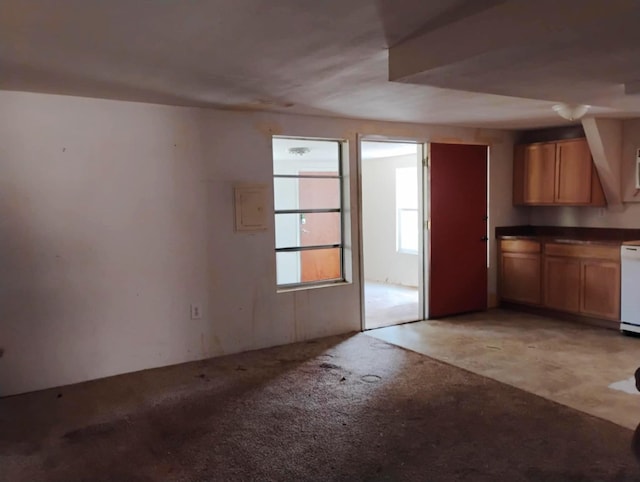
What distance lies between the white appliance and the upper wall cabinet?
0.83 m

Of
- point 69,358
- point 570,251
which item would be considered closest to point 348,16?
point 69,358

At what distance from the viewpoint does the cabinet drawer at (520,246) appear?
5.75 metres

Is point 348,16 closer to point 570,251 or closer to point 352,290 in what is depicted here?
point 352,290

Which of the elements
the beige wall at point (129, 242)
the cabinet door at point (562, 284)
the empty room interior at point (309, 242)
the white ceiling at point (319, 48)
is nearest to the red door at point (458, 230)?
the empty room interior at point (309, 242)

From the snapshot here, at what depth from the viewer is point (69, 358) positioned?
3.76m

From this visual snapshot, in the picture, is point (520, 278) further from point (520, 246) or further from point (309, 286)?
point (309, 286)

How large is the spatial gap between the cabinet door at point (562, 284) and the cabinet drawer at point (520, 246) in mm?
192

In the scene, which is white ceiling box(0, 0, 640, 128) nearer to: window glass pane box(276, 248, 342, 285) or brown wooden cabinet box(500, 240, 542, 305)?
window glass pane box(276, 248, 342, 285)

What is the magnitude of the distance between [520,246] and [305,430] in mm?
3946

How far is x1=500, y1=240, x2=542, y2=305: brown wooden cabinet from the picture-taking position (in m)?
5.76

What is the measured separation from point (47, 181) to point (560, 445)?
3671 millimetres

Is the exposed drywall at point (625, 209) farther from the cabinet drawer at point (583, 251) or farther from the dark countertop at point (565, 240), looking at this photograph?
the cabinet drawer at point (583, 251)

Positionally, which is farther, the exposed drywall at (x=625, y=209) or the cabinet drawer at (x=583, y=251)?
the exposed drywall at (x=625, y=209)

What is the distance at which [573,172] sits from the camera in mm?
5562
